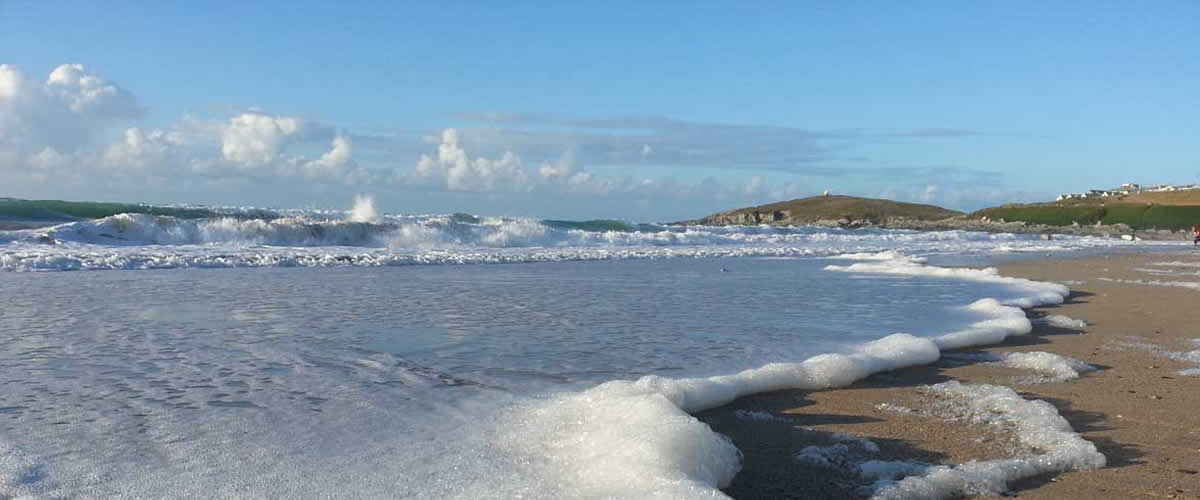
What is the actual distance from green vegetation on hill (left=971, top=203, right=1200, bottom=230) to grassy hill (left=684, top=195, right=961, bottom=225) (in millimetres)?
6730

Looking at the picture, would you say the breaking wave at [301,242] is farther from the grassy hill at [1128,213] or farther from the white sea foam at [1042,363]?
the grassy hill at [1128,213]

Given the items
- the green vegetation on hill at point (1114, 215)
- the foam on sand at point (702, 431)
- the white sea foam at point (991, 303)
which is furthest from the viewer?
the green vegetation on hill at point (1114, 215)

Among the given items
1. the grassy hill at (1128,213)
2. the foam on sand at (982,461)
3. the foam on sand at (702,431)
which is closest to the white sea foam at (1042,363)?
the foam on sand at (702,431)

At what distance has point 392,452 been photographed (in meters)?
3.73

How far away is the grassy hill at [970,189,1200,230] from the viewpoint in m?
50.9

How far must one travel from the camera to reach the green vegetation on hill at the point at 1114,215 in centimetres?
5066

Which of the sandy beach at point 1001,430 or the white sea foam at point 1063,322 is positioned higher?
the white sea foam at point 1063,322

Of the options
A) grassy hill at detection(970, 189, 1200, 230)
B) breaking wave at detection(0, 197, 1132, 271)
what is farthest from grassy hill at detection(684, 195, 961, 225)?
breaking wave at detection(0, 197, 1132, 271)

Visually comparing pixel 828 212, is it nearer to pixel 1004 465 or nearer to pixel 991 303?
pixel 991 303

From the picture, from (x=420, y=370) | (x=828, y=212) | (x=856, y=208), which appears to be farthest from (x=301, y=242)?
(x=856, y=208)

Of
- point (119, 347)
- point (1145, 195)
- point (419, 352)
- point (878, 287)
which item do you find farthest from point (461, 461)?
point (1145, 195)

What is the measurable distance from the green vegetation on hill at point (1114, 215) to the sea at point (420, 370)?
4470 centimetres

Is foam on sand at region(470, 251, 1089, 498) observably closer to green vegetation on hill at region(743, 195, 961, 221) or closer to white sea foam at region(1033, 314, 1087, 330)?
white sea foam at region(1033, 314, 1087, 330)

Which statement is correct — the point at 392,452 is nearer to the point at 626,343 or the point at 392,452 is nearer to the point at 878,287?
the point at 626,343
